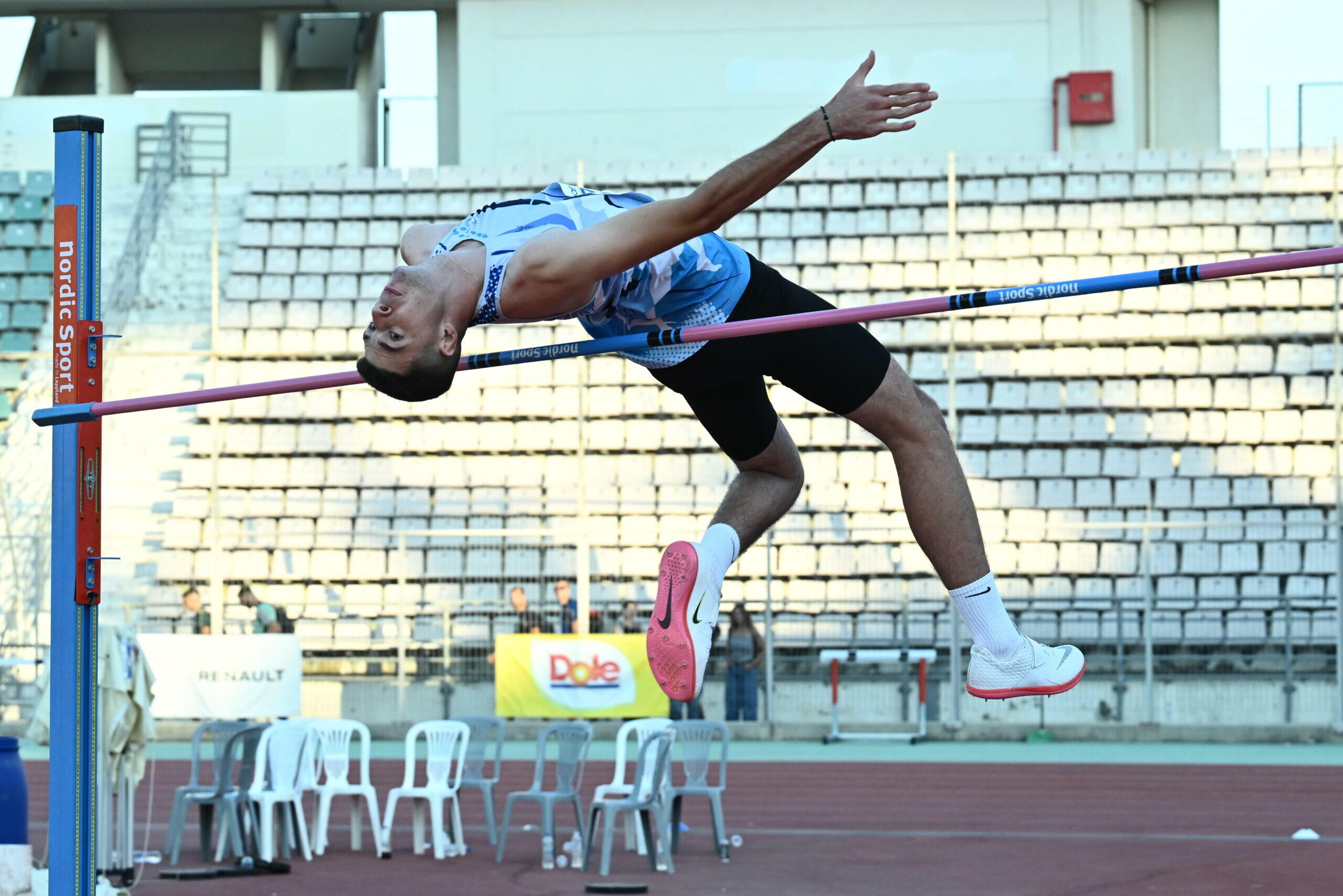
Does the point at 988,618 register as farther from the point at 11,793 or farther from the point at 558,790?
the point at 558,790

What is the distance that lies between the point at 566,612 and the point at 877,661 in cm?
250

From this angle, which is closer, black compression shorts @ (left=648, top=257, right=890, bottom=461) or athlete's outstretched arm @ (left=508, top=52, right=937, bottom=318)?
athlete's outstretched arm @ (left=508, top=52, right=937, bottom=318)

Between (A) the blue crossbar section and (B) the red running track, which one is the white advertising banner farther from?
(A) the blue crossbar section

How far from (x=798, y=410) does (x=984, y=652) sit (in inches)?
476

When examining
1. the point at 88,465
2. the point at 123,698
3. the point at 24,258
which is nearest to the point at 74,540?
the point at 88,465

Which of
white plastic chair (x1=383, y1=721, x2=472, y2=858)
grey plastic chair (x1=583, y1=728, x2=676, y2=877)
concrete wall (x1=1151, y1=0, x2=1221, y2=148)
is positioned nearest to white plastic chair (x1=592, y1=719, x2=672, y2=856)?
grey plastic chair (x1=583, y1=728, x2=676, y2=877)

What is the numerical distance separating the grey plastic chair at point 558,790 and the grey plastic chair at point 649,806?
0.76 ft

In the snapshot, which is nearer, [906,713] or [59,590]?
[59,590]

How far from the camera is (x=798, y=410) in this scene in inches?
627

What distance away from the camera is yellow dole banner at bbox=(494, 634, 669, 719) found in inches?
544

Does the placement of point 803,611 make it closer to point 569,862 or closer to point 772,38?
point 569,862

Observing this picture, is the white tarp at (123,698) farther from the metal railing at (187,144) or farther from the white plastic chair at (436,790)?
the metal railing at (187,144)

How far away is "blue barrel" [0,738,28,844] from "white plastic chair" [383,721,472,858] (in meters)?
2.95

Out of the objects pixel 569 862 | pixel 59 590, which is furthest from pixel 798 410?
pixel 59 590
